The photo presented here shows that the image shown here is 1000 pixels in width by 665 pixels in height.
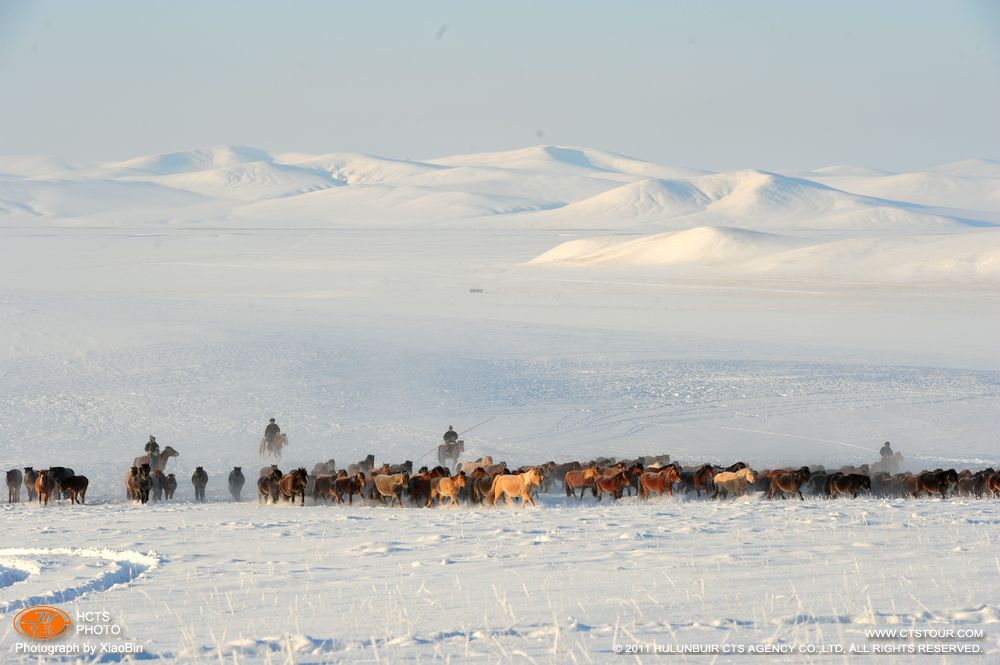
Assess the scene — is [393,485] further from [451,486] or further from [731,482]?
[731,482]

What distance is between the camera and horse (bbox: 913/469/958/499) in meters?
16.0

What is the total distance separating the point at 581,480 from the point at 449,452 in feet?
13.5

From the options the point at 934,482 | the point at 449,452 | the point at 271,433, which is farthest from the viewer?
the point at 271,433

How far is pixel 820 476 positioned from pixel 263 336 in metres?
20.5

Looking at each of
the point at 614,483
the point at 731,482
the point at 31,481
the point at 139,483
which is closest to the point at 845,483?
the point at 731,482

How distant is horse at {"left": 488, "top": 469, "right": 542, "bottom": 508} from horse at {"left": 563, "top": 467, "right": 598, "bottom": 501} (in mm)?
1215

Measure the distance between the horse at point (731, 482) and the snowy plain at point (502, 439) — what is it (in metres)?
0.68

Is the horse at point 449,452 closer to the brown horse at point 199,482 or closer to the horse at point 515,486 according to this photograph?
the brown horse at point 199,482

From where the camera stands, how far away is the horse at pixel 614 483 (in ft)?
51.5

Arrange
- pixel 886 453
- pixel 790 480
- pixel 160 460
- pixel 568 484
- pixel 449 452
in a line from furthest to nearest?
1. pixel 449 452
2. pixel 886 453
3. pixel 160 460
4. pixel 568 484
5. pixel 790 480

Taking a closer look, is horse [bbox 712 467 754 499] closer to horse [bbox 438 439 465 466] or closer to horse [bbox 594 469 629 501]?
horse [bbox 594 469 629 501]

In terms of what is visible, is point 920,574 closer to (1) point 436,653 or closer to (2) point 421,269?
(1) point 436,653

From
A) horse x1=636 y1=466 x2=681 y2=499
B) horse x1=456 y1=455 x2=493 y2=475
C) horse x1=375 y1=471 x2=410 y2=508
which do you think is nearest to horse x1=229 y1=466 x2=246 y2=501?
horse x1=375 y1=471 x2=410 y2=508

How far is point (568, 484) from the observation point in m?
16.3
